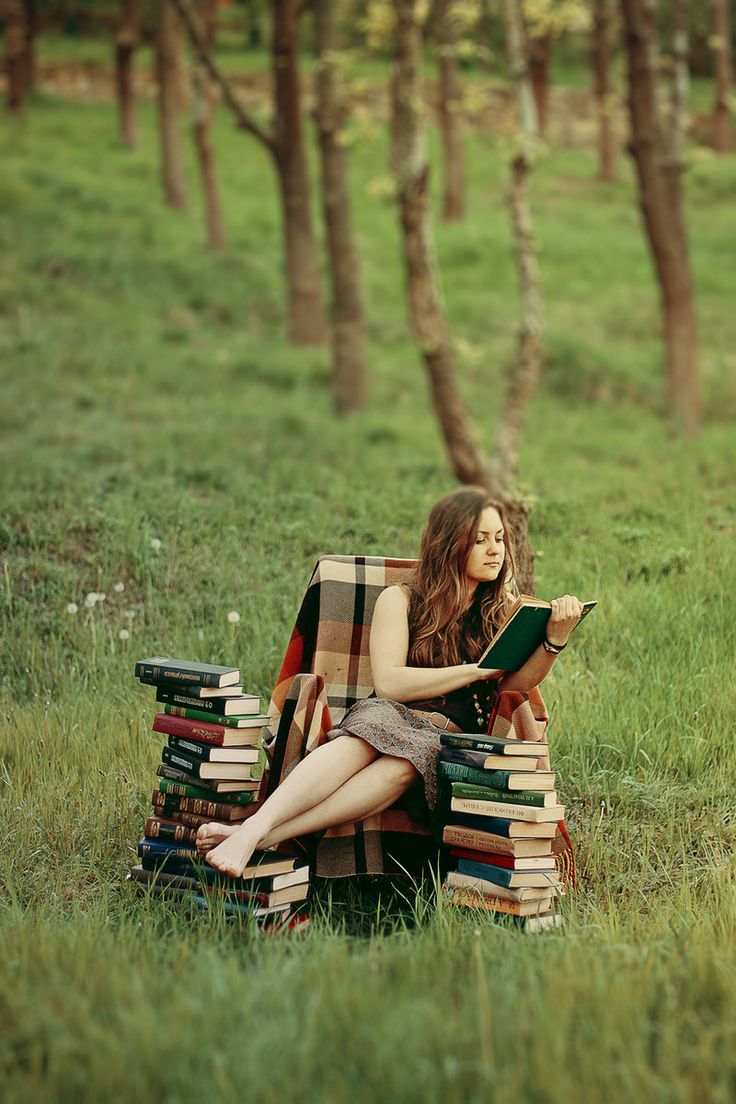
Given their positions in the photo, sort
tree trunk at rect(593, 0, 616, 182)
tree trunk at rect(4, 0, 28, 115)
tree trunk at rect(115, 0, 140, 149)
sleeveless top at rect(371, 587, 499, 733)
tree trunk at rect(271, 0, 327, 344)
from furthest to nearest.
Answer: tree trunk at rect(4, 0, 28, 115)
tree trunk at rect(115, 0, 140, 149)
tree trunk at rect(593, 0, 616, 182)
tree trunk at rect(271, 0, 327, 344)
sleeveless top at rect(371, 587, 499, 733)

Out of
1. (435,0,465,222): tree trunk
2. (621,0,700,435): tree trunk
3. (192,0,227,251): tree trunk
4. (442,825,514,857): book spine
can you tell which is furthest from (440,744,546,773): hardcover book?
(435,0,465,222): tree trunk

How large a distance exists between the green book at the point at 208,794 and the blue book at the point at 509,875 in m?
0.80

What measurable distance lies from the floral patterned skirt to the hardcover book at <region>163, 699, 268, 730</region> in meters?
0.30

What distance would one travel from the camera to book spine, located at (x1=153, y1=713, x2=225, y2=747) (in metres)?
4.13

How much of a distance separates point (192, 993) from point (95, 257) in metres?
13.9

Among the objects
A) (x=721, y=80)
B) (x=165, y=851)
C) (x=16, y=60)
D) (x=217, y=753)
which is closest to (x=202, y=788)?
(x=217, y=753)

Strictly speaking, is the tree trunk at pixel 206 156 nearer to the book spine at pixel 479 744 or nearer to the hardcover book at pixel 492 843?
the book spine at pixel 479 744

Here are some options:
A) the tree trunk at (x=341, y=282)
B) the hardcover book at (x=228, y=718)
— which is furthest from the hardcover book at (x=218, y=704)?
the tree trunk at (x=341, y=282)

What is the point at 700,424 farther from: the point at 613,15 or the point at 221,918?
the point at 613,15

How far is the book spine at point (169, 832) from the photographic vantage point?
402 centimetres

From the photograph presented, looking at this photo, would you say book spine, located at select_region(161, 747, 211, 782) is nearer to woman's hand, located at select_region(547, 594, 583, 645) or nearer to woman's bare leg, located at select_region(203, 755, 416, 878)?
woman's bare leg, located at select_region(203, 755, 416, 878)

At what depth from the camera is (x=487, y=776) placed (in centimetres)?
379

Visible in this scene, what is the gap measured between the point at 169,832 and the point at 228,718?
0.43m

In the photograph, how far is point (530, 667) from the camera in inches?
163
